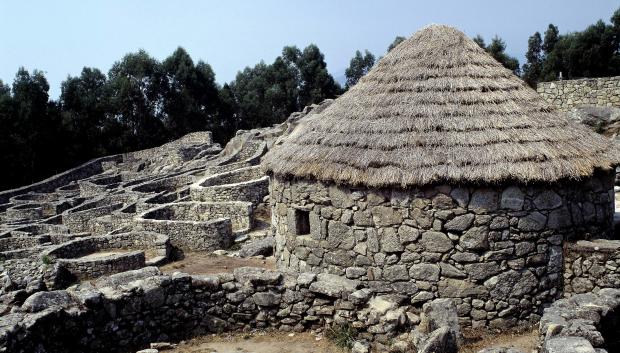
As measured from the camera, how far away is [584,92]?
88.3 feet

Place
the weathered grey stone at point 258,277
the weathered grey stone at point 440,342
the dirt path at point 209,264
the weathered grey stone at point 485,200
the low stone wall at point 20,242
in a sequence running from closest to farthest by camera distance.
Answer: the weathered grey stone at point 440,342 → the weathered grey stone at point 258,277 → the weathered grey stone at point 485,200 → the dirt path at point 209,264 → the low stone wall at point 20,242

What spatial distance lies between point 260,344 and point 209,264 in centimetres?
924

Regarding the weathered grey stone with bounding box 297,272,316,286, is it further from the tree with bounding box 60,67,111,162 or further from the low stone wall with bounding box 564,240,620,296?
the tree with bounding box 60,67,111,162

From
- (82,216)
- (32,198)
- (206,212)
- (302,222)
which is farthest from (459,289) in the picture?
(32,198)

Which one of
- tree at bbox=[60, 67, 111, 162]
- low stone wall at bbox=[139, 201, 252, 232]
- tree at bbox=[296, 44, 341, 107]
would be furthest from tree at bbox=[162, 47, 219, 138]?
low stone wall at bbox=[139, 201, 252, 232]

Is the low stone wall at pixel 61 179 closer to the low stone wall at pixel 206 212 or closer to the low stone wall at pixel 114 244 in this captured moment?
the low stone wall at pixel 206 212

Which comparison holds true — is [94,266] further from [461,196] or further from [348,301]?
[461,196]

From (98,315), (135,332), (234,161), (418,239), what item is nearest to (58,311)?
(98,315)

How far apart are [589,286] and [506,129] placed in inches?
113

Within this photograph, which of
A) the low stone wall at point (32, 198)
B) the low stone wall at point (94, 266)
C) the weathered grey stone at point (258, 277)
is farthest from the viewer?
the low stone wall at point (32, 198)

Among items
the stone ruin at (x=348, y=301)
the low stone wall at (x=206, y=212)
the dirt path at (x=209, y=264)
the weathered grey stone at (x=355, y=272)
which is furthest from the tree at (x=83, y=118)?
the weathered grey stone at (x=355, y=272)

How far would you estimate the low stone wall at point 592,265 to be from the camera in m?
9.69

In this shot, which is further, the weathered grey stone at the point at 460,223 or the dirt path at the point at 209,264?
the dirt path at the point at 209,264

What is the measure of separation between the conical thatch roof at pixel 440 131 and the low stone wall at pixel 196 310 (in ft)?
7.68
